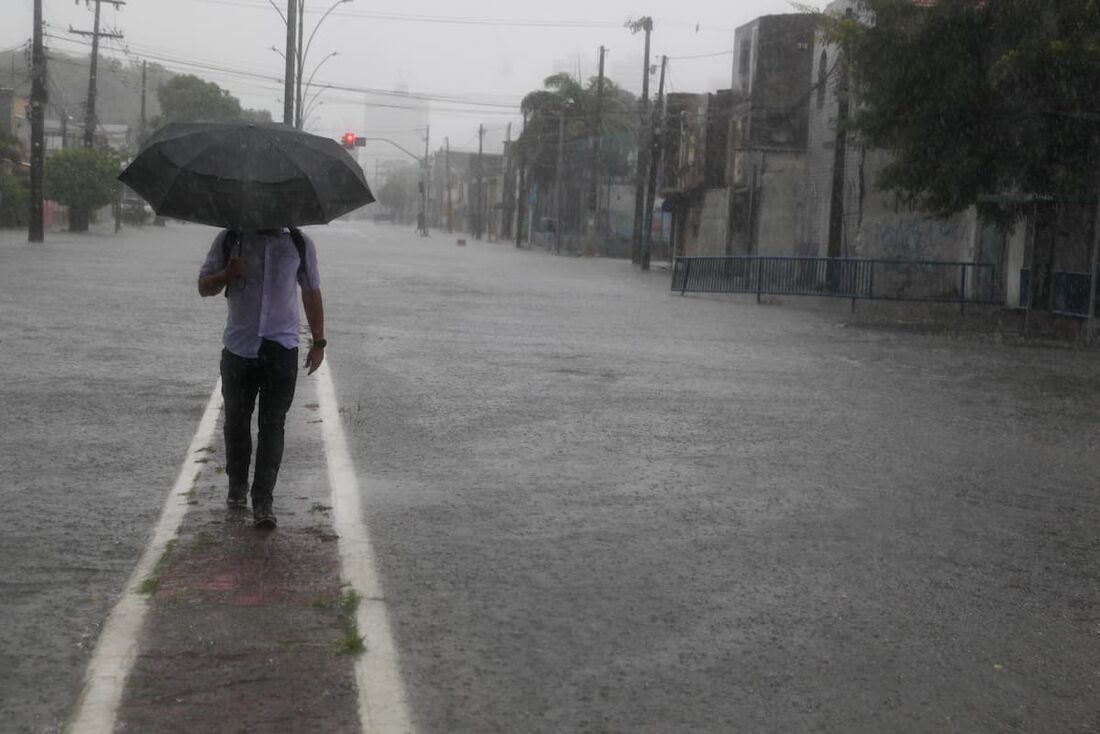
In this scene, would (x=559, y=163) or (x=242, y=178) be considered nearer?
(x=242, y=178)

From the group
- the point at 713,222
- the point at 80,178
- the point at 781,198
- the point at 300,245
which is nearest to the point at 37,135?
the point at 80,178

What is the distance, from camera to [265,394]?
698 cm

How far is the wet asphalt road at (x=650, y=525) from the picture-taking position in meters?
4.82

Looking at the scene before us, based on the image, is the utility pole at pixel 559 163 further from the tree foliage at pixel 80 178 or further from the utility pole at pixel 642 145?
the tree foliage at pixel 80 178

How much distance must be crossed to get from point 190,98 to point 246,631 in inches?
4160

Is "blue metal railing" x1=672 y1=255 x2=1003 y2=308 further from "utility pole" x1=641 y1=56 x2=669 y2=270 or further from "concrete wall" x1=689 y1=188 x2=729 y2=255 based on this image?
"concrete wall" x1=689 y1=188 x2=729 y2=255

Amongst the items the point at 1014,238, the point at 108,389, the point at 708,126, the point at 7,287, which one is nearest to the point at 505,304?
the point at 7,287

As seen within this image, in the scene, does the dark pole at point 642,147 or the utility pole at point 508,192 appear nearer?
the dark pole at point 642,147

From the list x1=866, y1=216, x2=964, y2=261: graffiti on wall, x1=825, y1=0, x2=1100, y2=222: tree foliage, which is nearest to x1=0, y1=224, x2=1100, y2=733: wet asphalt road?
x1=825, y1=0, x2=1100, y2=222: tree foliage

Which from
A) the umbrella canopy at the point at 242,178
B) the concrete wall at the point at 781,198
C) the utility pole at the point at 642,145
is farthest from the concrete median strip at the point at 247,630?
the utility pole at the point at 642,145

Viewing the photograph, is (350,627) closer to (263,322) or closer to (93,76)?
(263,322)

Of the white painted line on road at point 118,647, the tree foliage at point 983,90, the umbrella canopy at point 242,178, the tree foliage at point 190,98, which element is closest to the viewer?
the white painted line on road at point 118,647

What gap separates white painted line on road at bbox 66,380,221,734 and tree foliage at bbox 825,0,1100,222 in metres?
17.3

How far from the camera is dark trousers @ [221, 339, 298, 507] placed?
686 centimetres
